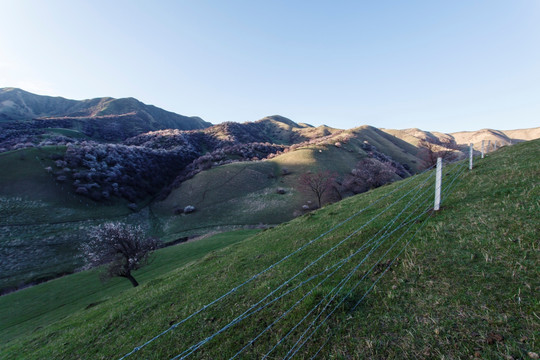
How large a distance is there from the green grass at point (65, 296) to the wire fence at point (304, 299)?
17.9 metres

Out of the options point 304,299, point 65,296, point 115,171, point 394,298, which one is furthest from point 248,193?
point 394,298

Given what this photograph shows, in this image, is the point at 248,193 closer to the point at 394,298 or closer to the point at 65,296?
the point at 65,296

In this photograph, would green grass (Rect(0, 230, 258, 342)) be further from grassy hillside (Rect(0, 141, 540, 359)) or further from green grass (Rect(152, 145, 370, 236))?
green grass (Rect(152, 145, 370, 236))

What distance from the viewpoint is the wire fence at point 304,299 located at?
5598mm

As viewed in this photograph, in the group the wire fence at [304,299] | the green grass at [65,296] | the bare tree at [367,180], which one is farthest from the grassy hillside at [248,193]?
the wire fence at [304,299]

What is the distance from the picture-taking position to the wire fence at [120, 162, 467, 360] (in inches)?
220

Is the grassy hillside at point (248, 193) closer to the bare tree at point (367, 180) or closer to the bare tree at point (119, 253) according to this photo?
the bare tree at point (367, 180)

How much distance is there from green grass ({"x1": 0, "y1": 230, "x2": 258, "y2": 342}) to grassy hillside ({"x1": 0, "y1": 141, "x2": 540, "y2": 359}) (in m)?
14.7

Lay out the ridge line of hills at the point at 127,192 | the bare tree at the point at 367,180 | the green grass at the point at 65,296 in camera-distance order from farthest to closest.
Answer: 1. the bare tree at the point at 367,180
2. the ridge line of hills at the point at 127,192
3. the green grass at the point at 65,296

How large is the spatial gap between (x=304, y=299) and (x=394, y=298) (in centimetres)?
261

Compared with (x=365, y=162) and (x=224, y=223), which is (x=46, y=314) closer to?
(x=224, y=223)

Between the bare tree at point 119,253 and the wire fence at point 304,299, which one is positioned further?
the bare tree at point 119,253

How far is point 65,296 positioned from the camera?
94.7 ft

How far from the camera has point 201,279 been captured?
12.9m
